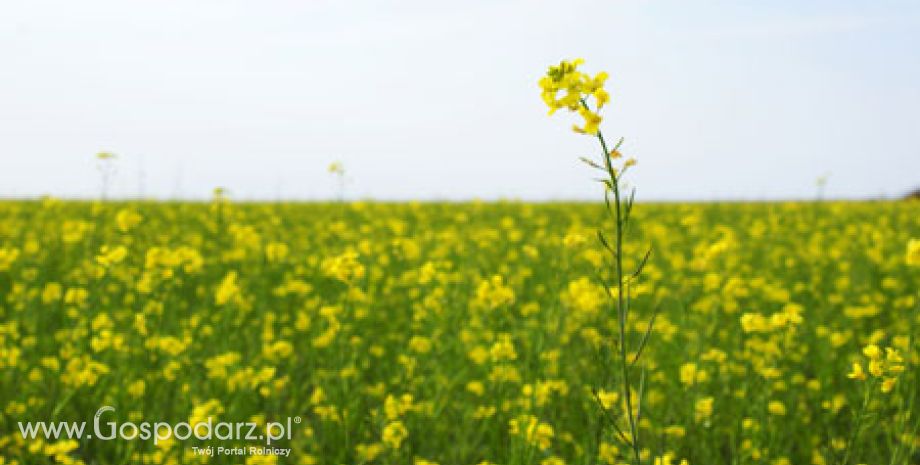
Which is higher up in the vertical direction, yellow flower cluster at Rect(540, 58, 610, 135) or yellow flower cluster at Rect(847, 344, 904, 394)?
yellow flower cluster at Rect(540, 58, 610, 135)

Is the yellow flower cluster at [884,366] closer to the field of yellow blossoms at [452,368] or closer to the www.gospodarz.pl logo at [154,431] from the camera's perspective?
the field of yellow blossoms at [452,368]

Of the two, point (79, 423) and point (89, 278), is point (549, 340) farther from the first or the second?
point (89, 278)

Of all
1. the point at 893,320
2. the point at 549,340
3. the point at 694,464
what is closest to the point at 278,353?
the point at 549,340

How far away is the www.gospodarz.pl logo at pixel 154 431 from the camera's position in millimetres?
3166

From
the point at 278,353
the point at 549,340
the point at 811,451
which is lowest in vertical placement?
the point at 811,451

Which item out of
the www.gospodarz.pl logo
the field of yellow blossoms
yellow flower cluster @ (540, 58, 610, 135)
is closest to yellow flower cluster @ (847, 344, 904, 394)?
the field of yellow blossoms

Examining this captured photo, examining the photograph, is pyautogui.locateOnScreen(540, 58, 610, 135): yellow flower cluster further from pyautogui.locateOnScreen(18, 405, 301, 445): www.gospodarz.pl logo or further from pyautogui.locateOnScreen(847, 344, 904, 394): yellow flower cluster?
pyautogui.locateOnScreen(18, 405, 301, 445): www.gospodarz.pl logo

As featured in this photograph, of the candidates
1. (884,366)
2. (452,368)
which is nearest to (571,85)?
(884,366)

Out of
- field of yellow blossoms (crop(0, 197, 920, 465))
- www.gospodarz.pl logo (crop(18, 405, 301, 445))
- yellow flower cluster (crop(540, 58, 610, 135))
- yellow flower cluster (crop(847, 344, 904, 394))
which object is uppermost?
yellow flower cluster (crop(540, 58, 610, 135))

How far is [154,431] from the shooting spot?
10.8 ft

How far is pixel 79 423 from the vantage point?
3.59 metres

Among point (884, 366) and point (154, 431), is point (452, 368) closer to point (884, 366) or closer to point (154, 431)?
→ point (154, 431)

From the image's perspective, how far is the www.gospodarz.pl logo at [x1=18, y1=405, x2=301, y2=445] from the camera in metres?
3.17

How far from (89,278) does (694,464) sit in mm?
5133
